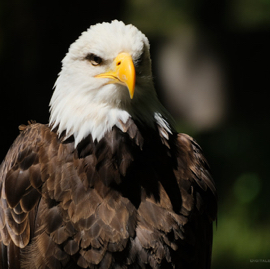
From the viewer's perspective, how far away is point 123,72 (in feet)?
6.18

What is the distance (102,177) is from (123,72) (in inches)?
19.5

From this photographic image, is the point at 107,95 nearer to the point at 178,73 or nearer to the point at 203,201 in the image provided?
the point at 203,201

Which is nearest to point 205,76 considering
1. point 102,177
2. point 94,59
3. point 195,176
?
point 195,176

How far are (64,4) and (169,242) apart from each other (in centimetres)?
343

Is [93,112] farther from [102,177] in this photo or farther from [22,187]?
[22,187]

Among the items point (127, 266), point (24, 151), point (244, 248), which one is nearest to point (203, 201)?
point (127, 266)

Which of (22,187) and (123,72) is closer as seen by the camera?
(123,72)

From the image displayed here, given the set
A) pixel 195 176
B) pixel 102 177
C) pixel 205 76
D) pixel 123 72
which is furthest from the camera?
pixel 205 76

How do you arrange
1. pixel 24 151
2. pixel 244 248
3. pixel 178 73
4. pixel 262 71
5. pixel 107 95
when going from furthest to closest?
pixel 178 73, pixel 262 71, pixel 244 248, pixel 24 151, pixel 107 95

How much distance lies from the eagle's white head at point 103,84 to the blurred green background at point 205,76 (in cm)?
238

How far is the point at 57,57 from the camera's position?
4.75 m

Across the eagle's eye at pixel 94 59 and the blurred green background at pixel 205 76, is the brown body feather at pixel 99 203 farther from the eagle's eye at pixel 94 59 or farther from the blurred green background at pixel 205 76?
the blurred green background at pixel 205 76

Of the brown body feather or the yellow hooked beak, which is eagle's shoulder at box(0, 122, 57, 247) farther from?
the yellow hooked beak

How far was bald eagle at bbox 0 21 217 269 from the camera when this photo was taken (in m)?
1.96
